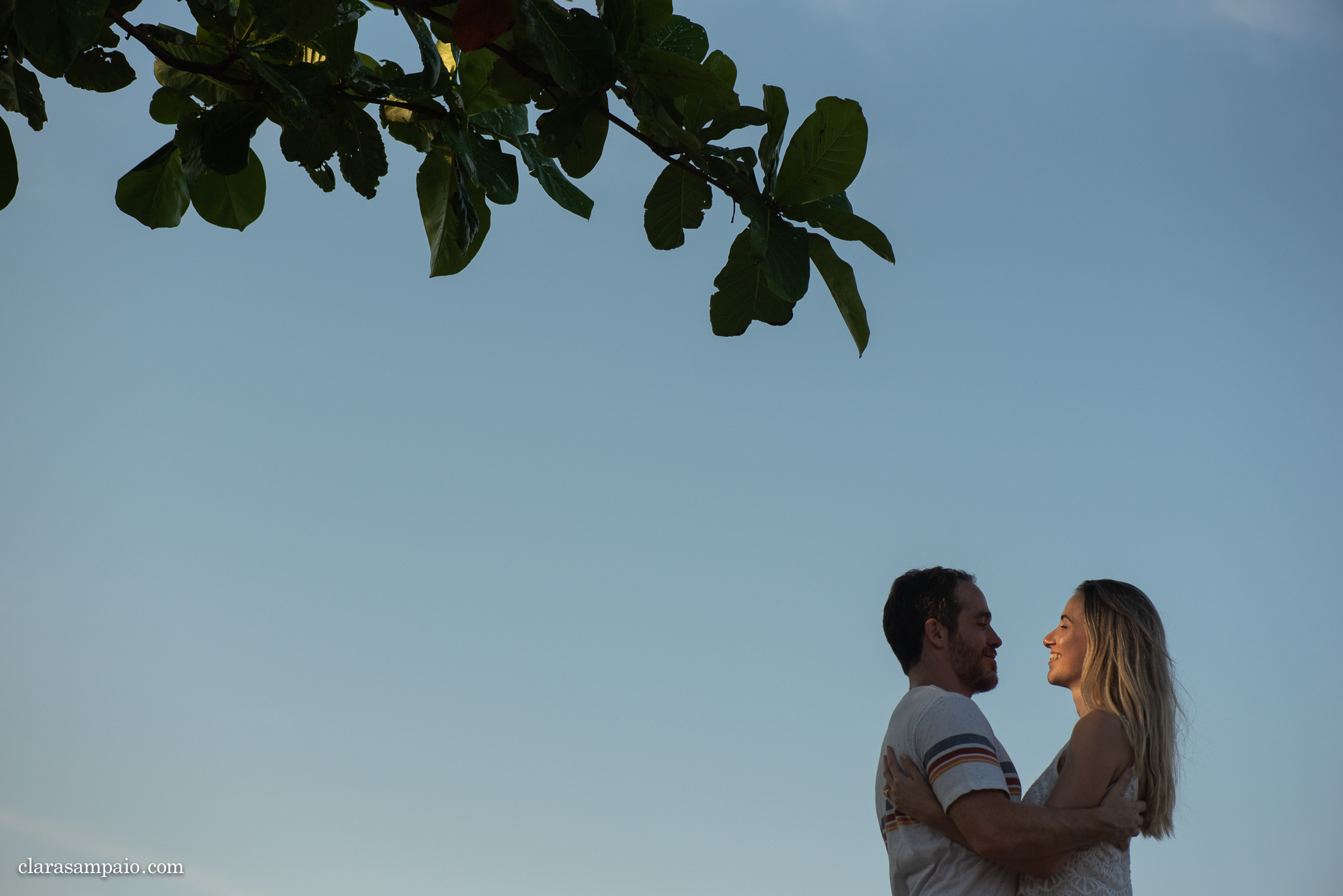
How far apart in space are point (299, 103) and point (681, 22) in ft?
1.47

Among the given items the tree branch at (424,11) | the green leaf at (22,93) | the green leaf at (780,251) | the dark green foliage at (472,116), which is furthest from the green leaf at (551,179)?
the green leaf at (22,93)

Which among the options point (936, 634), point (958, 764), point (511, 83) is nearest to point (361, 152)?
point (511, 83)

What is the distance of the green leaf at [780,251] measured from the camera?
118cm

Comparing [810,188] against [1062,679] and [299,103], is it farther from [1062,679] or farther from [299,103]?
[1062,679]

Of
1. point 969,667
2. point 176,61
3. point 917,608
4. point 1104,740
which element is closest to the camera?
point 176,61

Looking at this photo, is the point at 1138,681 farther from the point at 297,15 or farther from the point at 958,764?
the point at 297,15

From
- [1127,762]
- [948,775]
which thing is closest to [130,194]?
[948,775]

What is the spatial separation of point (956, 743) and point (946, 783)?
0.09 metres

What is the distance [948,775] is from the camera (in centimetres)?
231

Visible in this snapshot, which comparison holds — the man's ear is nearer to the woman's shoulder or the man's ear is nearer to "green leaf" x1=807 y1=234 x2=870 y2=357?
the woman's shoulder

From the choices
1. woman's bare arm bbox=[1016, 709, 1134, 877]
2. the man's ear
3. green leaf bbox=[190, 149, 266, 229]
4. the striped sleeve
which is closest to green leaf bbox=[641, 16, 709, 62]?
green leaf bbox=[190, 149, 266, 229]

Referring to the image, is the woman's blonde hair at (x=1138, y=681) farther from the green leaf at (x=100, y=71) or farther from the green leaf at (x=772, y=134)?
the green leaf at (x=100, y=71)

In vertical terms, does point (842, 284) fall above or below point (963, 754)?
above

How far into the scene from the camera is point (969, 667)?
110 inches
